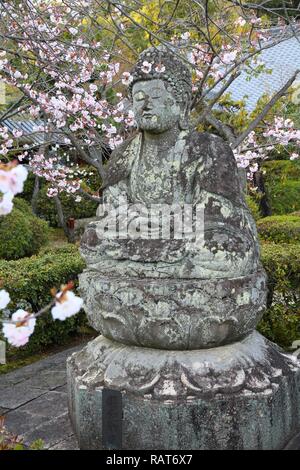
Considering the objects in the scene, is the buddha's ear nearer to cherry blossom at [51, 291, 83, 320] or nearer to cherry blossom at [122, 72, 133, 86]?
cherry blossom at [122, 72, 133, 86]

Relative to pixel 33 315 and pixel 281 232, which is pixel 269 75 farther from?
pixel 33 315

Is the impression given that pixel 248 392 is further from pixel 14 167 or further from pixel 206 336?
pixel 14 167

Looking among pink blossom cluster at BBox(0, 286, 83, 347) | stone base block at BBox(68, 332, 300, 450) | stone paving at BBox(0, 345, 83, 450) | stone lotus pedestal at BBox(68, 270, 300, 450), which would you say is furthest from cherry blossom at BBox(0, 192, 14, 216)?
stone paving at BBox(0, 345, 83, 450)

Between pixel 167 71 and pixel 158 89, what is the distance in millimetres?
132

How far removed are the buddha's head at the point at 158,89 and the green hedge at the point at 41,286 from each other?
116 inches

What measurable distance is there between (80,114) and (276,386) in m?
5.28

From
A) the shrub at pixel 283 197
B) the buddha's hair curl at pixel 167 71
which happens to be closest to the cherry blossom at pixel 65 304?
the buddha's hair curl at pixel 167 71

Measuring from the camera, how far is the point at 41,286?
6.14 meters

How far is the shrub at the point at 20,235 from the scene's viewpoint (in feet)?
38.3

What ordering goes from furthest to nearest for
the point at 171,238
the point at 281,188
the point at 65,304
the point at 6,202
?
the point at 281,188 < the point at 171,238 < the point at 6,202 < the point at 65,304

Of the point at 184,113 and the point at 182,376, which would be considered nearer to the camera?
the point at 182,376

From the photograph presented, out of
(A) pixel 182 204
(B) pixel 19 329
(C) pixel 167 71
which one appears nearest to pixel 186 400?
(A) pixel 182 204

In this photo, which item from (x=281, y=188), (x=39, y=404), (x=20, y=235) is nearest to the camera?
(x=39, y=404)
